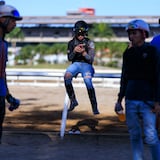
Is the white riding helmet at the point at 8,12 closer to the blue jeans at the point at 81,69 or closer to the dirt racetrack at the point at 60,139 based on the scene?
the dirt racetrack at the point at 60,139

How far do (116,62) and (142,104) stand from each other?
206ft

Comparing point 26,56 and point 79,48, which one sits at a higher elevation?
point 79,48

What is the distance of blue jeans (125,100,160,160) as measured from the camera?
4930 millimetres

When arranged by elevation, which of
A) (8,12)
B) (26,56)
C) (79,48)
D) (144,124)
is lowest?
(26,56)

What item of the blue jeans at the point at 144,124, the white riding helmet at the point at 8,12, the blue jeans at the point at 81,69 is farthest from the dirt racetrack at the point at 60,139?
the white riding helmet at the point at 8,12

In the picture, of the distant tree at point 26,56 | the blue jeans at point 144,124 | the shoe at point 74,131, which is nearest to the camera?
the blue jeans at point 144,124

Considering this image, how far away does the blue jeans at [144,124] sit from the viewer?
493 cm

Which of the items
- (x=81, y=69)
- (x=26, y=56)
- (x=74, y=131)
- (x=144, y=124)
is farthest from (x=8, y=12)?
(x=26, y=56)

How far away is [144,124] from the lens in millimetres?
4965

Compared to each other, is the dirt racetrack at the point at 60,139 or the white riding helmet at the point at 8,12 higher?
the white riding helmet at the point at 8,12

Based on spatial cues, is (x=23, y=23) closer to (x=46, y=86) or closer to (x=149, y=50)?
(x=46, y=86)

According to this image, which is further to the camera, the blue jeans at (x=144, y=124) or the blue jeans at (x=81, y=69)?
the blue jeans at (x=81, y=69)

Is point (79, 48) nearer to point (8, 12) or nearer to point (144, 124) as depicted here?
point (8, 12)

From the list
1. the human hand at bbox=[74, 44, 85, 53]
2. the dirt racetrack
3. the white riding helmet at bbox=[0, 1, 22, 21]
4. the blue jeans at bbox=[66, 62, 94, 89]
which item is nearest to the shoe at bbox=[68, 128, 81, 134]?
the dirt racetrack
